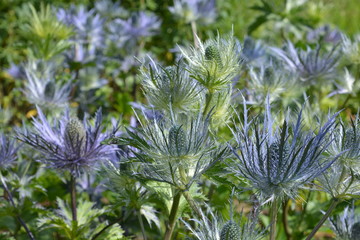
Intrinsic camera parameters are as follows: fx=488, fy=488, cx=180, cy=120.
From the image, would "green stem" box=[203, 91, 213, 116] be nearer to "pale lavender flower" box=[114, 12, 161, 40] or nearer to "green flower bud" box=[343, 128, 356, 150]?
"green flower bud" box=[343, 128, 356, 150]

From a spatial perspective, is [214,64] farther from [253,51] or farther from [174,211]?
[253,51]

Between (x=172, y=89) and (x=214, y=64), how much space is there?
0.10m

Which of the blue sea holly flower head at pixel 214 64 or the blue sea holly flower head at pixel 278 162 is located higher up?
the blue sea holly flower head at pixel 214 64

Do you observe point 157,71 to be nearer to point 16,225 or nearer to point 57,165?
point 57,165

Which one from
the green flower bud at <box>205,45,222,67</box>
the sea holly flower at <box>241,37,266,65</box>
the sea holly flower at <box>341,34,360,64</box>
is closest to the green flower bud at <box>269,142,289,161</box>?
the green flower bud at <box>205,45,222,67</box>

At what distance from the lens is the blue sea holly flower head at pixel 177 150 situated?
2.97ft

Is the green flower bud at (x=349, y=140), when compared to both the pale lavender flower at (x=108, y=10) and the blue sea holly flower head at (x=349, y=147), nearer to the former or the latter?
the blue sea holly flower head at (x=349, y=147)

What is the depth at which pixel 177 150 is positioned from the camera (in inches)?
35.4

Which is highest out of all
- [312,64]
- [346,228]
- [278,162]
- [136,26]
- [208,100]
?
[136,26]

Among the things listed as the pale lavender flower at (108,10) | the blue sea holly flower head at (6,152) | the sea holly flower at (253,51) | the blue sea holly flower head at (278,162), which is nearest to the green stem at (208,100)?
the blue sea holly flower head at (278,162)

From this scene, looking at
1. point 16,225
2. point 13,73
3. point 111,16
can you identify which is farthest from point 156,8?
point 16,225

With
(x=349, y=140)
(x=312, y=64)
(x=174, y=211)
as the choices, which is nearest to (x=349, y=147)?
(x=349, y=140)

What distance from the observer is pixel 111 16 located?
2922 mm

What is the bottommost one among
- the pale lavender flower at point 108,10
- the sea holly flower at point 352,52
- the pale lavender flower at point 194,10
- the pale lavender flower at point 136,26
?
the sea holly flower at point 352,52
